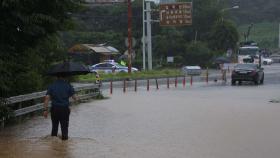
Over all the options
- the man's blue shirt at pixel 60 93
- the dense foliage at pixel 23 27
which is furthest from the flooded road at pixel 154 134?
the dense foliage at pixel 23 27

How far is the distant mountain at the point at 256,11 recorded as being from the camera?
166000 millimetres

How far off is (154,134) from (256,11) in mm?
157626

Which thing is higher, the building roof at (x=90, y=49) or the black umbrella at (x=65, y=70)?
the black umbrella at (x=65, y=70)

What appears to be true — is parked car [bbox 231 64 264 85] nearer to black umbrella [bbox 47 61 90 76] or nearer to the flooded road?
the flooded road

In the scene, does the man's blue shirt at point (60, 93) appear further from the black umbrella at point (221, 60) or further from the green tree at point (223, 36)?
the green tree at point (223, 36)

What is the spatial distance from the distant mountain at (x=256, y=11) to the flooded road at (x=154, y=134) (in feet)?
473

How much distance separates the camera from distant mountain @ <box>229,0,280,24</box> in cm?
16600

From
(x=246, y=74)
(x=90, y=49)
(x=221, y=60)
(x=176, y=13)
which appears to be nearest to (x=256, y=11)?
(x=221, y=60)

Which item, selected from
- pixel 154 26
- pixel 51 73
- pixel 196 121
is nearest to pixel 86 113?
pixel 196 121

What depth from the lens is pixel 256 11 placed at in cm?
16975

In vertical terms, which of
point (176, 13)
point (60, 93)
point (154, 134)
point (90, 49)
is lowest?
point (154, 134)

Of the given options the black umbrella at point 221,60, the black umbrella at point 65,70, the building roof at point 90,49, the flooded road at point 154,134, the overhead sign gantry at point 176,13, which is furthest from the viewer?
the black umbrella at point 221,60

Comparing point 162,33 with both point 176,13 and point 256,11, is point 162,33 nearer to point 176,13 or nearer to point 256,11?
point 176,13

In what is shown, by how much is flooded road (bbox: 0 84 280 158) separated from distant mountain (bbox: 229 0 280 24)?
14431 centimetres
